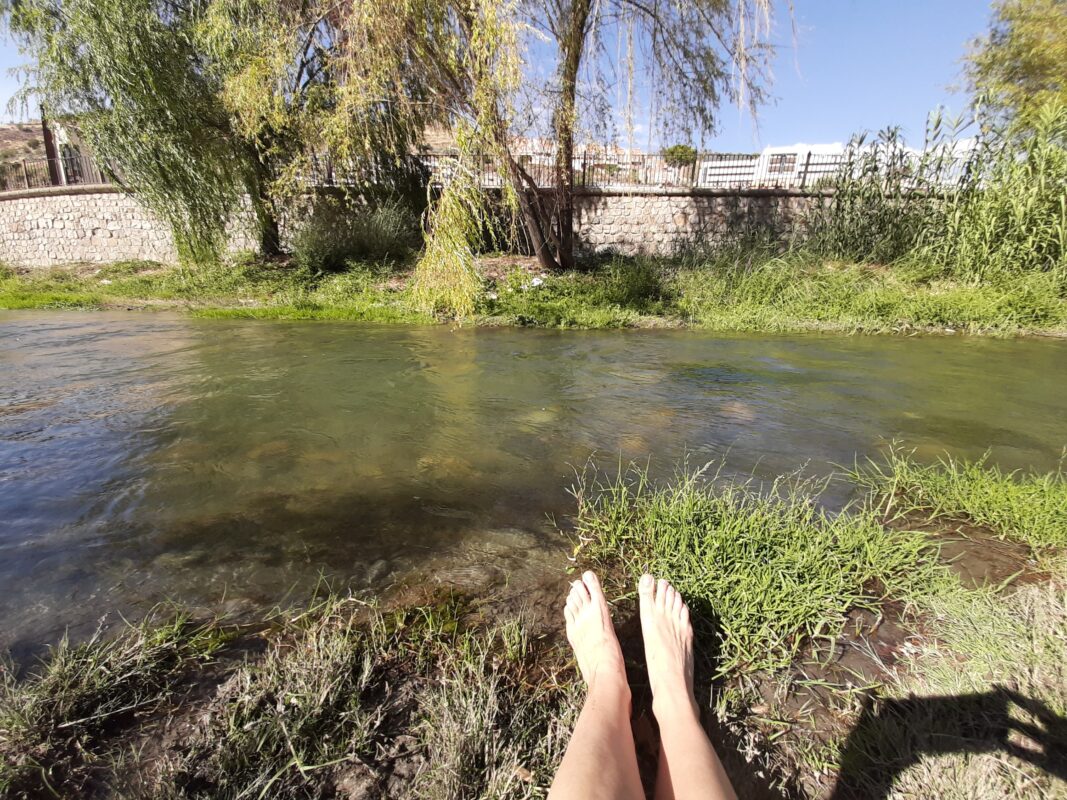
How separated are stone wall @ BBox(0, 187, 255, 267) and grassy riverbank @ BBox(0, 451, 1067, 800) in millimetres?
15136

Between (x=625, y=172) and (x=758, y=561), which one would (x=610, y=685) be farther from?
(x=625, y=172)

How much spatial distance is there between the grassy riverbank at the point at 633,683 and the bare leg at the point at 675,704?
4.3 inches

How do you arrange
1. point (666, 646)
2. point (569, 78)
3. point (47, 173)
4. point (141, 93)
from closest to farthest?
1. point (666, 646)
2. point (569, 78)
3. point (141, 93)
4. point (47, 173)

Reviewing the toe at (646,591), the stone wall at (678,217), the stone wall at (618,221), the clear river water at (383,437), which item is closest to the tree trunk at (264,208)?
the stone wall at (618,221)

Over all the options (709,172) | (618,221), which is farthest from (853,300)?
(709,172)

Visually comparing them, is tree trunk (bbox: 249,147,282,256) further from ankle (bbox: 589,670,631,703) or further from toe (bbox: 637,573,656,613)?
ankle (bbox: 589,670,631,703)

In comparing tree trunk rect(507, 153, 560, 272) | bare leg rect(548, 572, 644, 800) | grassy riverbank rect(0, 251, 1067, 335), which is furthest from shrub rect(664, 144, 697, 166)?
bare leg rect(548, 572, 644, 800)

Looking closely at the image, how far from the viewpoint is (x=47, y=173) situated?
15.5 m

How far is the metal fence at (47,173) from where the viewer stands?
1490cm

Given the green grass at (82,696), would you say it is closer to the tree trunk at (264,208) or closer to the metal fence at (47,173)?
the tree trunk at (264,208)

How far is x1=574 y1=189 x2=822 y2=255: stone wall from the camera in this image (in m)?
12.4

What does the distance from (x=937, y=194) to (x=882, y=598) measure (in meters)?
10.6

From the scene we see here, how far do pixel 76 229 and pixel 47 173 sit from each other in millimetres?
2441

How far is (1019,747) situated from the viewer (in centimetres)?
138
